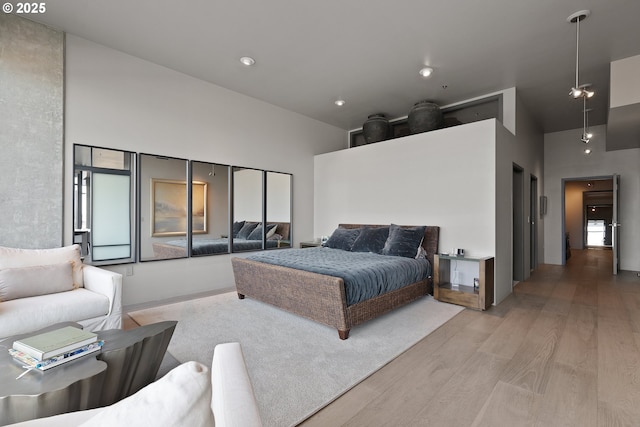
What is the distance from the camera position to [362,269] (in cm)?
321

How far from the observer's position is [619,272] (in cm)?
602

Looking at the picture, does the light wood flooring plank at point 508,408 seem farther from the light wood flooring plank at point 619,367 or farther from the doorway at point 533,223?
the doorway at point 533,223

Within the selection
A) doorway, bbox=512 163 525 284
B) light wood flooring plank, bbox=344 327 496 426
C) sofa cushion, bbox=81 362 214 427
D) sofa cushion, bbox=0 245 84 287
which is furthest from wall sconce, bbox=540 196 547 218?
sofa cushion, bbox=0 245 84 287

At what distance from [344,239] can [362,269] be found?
5.97 ft

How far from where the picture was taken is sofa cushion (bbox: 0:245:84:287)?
2691mm

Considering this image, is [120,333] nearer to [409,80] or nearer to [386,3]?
[386,3]

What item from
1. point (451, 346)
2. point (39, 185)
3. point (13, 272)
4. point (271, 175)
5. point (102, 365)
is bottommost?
point (451, 346)

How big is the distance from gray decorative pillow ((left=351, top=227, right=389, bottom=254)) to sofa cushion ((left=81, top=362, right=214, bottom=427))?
161 inches

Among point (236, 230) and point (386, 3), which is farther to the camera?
point (236, 230)

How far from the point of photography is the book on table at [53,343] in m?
1.49

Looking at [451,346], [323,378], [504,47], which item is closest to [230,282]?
[323,378]

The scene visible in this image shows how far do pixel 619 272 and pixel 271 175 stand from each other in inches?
289

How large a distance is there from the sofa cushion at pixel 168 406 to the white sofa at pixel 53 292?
96.9 inches

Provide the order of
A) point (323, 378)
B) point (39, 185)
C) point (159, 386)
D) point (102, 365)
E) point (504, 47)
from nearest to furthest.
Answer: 1. point (159, 386)
2. point (102, 365)
3. point (323, 378)
4. point (39, 185)
5. point (504, 47)
